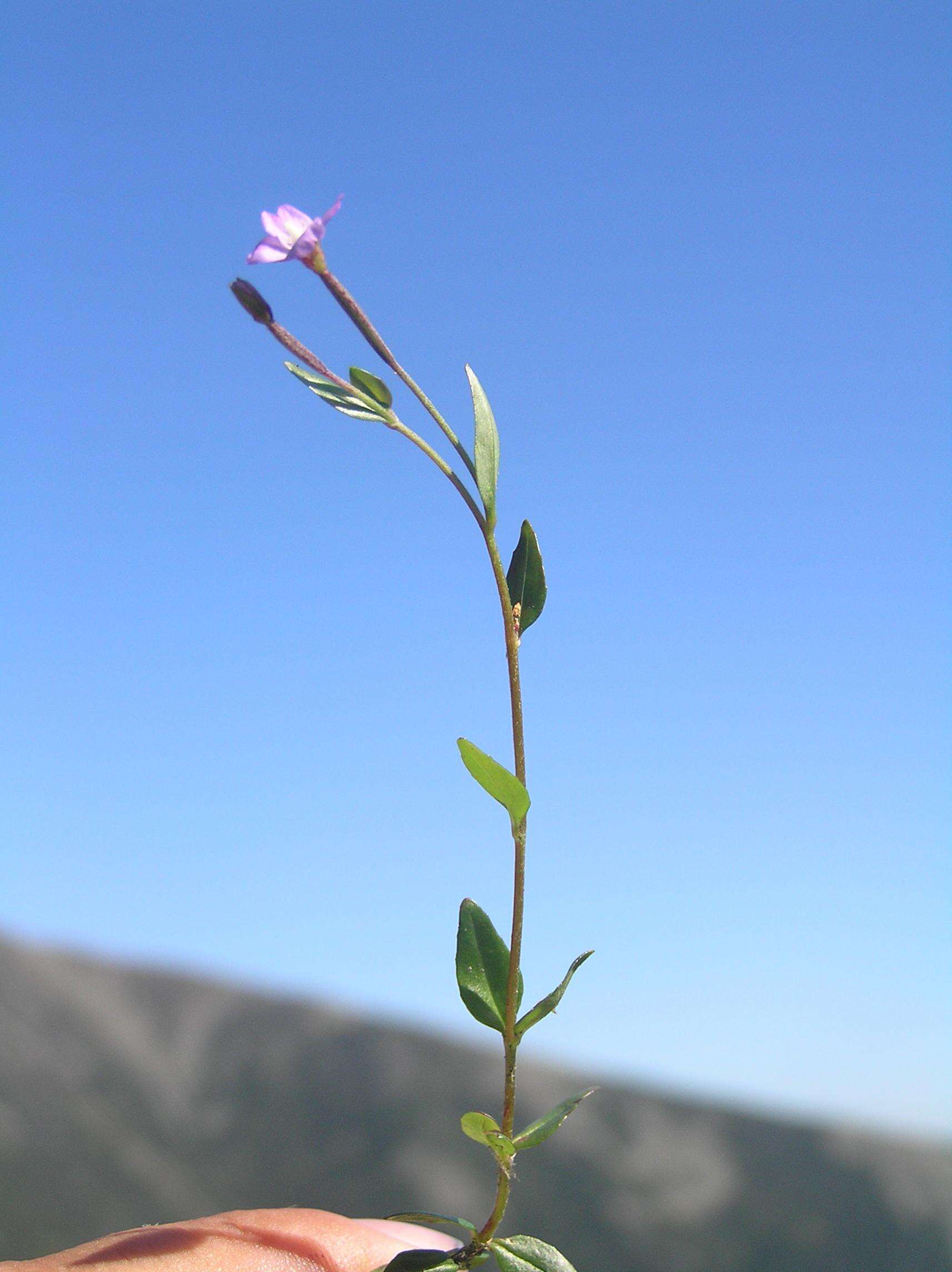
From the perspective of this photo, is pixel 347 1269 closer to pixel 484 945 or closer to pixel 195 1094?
pixel 484 945

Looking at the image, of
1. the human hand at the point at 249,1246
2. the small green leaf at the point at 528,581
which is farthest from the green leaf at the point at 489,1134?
the small green leaf at the point at 528,581

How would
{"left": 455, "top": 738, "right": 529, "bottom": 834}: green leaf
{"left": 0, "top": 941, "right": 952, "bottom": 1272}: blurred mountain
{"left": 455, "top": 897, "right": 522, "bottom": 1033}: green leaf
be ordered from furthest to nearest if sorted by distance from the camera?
{"left": 0, "top": 941, "right": 952, "bottom": 1272}: blurred mountain, {"left": 455, "top": 897, "right": 522, "bottom": 1033}: green leaf, {"left": 455, "top": 738, "right": 529, "bottom": 834}: green leaf

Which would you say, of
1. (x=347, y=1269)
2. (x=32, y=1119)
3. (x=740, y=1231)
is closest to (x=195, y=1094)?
(x=32, y=1119)

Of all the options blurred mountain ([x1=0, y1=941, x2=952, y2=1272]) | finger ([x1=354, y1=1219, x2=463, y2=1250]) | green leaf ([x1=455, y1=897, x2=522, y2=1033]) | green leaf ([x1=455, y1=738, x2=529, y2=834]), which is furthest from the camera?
blurred mountain ([x1=0, y1=941, x2=952, y2=1272])

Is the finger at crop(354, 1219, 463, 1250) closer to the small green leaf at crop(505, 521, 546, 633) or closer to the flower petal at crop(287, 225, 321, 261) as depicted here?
the small green leaf at crop(505, 521, 546, 633)

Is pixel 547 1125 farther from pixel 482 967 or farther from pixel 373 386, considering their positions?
pixel 373 386

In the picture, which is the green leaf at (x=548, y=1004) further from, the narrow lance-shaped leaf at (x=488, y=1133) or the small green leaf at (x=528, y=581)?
the small green leaf at (x=528, y=581)

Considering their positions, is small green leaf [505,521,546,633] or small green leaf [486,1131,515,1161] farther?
small green leaf [505,521,546,633]

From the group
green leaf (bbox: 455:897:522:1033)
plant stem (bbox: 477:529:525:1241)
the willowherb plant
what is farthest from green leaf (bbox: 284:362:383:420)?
green leaf (bbox: 455:897:522:1033)
